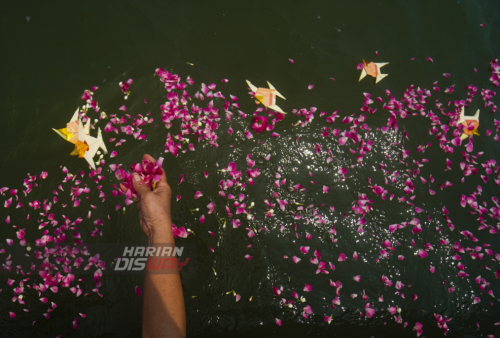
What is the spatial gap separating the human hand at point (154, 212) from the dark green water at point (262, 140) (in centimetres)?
30

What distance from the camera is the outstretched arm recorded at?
9.78 feet

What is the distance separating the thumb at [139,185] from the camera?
350 cm

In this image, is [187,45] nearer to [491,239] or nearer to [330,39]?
[330,39]

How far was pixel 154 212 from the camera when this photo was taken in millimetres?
3402

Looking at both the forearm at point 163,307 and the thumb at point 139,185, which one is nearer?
the forearm at point 163,307

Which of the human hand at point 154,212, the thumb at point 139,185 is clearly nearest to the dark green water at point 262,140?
the human hand at point 154,212

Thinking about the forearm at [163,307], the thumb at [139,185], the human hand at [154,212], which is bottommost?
the forearm at [163,307]

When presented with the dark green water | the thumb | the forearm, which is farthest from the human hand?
the forearm

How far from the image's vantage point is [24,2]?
4586mm

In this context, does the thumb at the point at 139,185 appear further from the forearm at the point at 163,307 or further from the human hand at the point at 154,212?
the forearm at the point at 163,307

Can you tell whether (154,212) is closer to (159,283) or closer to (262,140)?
(159,283)

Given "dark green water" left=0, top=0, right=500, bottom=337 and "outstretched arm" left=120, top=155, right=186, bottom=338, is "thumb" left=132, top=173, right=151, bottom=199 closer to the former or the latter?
"outstretched arm" left=120, top=155, right=186, bottom=338

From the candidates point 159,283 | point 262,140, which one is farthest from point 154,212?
point 262,140

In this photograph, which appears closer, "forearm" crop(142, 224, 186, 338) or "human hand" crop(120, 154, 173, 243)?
"forearm" crop(142, 224, 186, 338)
